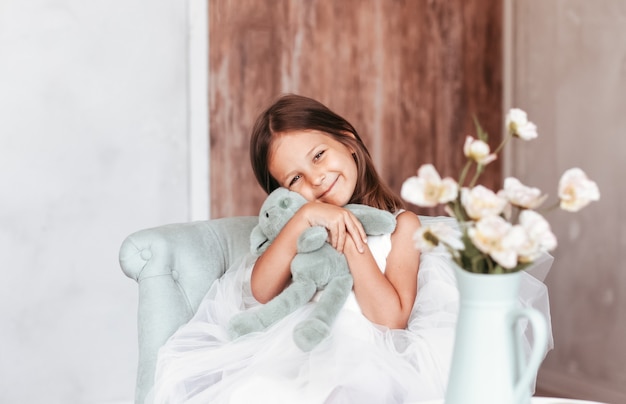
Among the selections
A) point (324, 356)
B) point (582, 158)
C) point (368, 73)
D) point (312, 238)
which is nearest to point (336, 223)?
point (312, 238)

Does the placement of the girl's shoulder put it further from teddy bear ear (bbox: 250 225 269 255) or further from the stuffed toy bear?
teddy bear ear (bbox: 250 225 269 255)

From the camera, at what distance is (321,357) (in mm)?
1317

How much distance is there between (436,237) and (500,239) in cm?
10

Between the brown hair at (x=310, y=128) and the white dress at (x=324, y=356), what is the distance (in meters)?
0.20

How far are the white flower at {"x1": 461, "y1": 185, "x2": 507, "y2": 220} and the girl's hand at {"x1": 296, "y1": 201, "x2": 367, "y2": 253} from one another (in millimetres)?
699

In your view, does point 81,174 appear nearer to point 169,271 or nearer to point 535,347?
point 169,271

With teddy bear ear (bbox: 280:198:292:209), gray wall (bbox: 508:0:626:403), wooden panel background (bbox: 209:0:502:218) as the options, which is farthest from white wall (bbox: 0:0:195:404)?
gray wall (bbox: 508:0:626:403)

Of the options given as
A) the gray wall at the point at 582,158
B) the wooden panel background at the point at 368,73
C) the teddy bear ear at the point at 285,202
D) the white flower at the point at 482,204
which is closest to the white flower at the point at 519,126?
the white flower at the point at 482,204

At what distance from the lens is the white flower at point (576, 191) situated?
2.74ft

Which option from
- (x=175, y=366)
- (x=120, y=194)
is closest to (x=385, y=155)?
(x=120, y=194)

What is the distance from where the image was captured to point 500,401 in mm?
841

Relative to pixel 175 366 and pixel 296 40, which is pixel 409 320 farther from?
pixel 296 40

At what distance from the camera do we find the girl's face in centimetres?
170

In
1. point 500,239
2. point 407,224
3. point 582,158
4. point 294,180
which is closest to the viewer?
point 500,239
